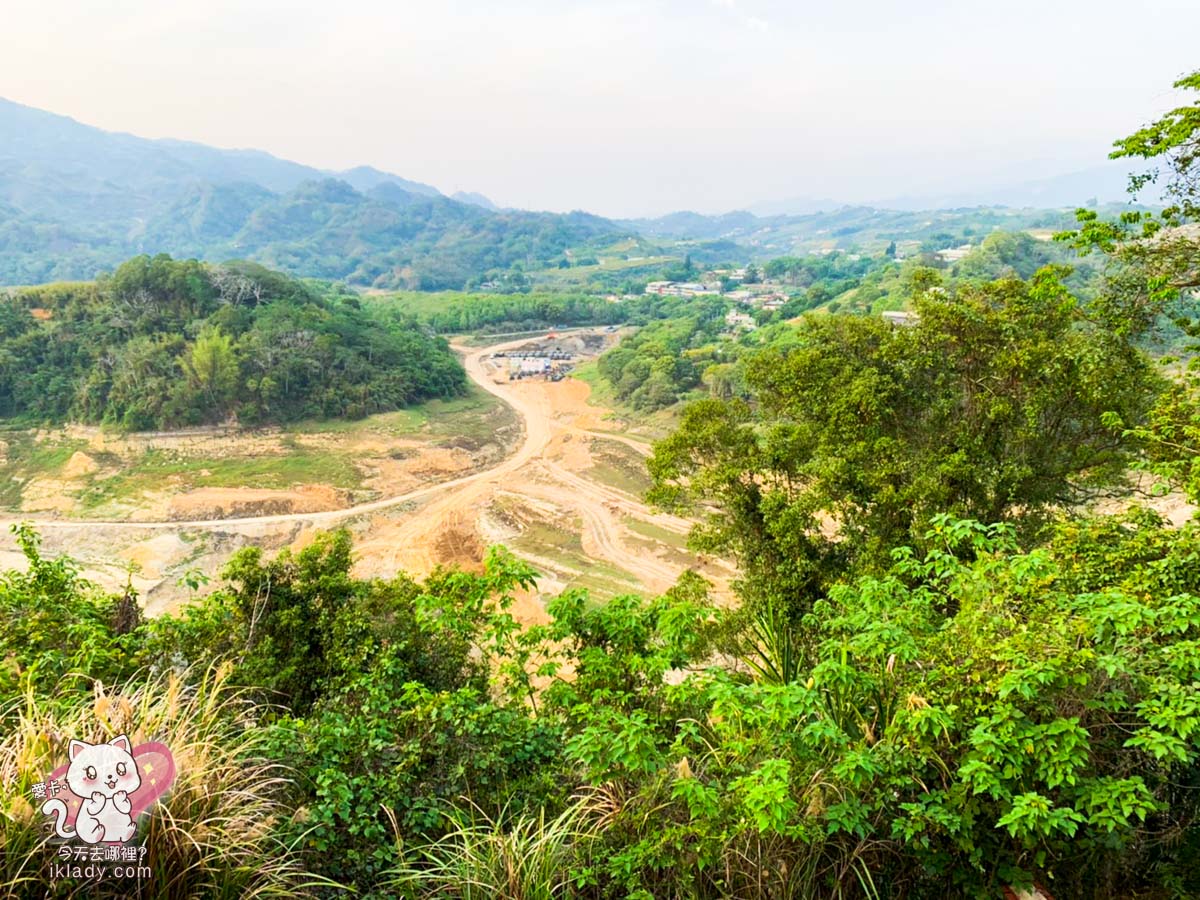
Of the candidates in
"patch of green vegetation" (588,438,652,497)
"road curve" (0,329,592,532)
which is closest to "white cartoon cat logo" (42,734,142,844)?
"road curve" (0,329,592,532)

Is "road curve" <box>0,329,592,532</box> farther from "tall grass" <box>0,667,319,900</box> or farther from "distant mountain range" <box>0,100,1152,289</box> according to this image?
"distant mountain range" <box>0,100,1152,289</box>

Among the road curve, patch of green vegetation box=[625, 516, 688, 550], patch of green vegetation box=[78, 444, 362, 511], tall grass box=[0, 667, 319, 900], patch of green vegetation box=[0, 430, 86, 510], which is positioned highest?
tall grass box=[0, 667, 319, 900]

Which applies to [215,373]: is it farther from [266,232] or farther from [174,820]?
[266,232]

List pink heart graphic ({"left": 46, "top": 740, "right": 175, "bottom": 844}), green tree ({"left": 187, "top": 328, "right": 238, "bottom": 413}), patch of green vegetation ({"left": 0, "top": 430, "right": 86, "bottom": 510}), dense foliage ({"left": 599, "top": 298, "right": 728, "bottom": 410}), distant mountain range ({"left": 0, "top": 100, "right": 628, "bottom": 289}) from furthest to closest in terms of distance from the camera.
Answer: distant mountain range ({"left": 0, "top": 100, "right": 628, "bottom": 289}), dense foliage ({"left": 599, "top": 298, "right": 728, "bottom": 410}), green tree ({"left": 187, "top": 328, "right": 238, "bottom": 413}), patch of green vegetation ({"left": 0, "top": 430, "right": 86, "bottom": 510}), pink heart graphic ({"left": 46, "top": 740, "right": 175, "bottom": 844})

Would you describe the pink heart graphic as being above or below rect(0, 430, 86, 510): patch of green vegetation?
above

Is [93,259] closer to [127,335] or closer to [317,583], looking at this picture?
[127,335]

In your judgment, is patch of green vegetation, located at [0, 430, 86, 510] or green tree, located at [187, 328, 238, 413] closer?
patch of green vegetation, located at [0, 430, 86, 510]

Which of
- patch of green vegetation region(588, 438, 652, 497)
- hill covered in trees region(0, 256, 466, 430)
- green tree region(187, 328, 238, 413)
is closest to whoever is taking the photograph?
patch of green vegetation region(588, 438, 652, 497)

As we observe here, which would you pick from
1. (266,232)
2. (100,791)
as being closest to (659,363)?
(100,791)

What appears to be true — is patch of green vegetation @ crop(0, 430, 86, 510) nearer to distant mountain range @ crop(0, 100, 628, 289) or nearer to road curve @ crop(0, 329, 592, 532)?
road curve @ crop(0, 329, 592, 532)
